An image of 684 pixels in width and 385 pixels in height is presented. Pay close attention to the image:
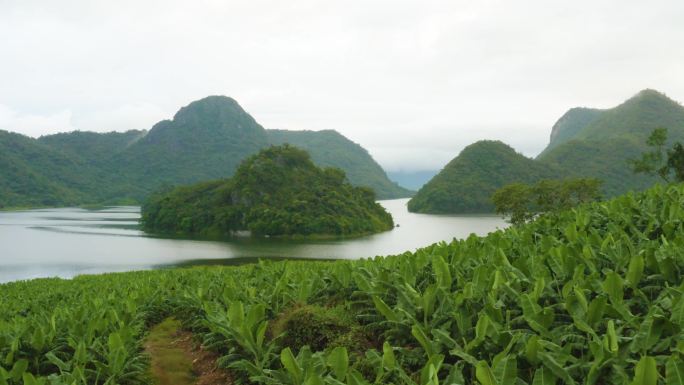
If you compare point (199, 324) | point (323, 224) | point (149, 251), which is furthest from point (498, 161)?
point (199, 324)

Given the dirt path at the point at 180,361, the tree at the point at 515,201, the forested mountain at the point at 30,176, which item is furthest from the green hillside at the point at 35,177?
the dirt path at the point at 180,361

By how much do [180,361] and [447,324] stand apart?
3.69 meters

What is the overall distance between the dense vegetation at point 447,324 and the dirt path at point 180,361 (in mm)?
204

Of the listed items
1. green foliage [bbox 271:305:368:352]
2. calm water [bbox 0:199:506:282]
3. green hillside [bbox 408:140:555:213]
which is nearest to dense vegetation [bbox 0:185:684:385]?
green foliage [bbox 271:305:368:352]

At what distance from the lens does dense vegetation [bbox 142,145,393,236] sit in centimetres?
7900

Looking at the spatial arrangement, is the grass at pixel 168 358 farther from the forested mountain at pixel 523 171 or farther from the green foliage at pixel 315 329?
the forested mountain at pixel 523 171

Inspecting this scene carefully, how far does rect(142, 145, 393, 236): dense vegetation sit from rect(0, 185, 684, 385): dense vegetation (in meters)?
70.2

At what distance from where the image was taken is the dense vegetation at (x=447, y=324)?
362cm

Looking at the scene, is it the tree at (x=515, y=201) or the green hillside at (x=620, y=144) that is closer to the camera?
the tree at (x=515, y=201)

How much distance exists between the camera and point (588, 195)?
54.5 m

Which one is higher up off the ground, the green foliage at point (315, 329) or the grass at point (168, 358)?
the green foliage at point (315, 329)

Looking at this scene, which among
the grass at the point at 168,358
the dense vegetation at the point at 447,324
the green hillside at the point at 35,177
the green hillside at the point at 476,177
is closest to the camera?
the dense vegetation at the point at 447,324

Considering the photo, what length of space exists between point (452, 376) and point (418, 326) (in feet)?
2.51

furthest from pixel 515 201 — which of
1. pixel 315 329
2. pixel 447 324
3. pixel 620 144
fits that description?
pixel 620 144
